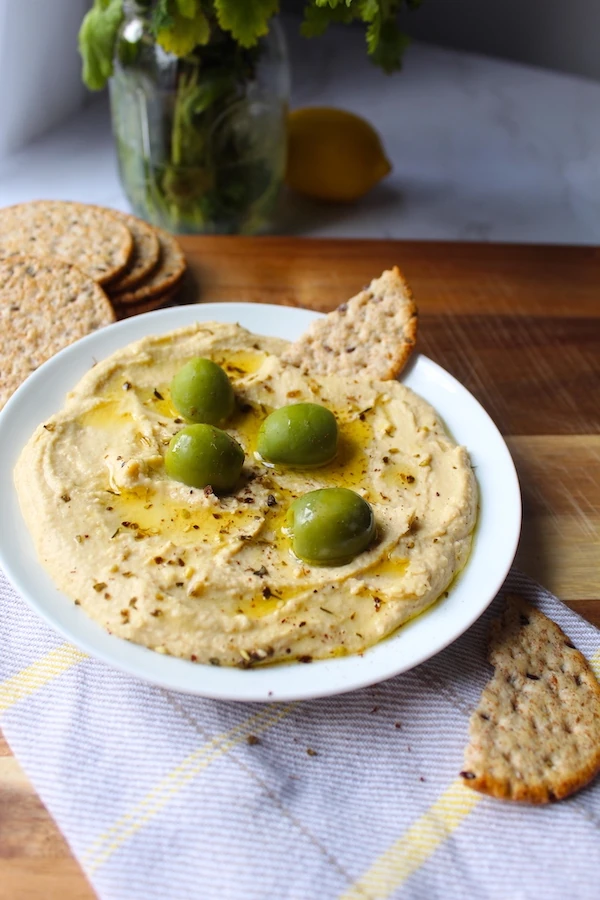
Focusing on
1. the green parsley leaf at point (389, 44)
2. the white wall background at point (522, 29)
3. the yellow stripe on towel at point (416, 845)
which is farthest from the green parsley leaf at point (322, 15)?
the white wall background at point (522, 29)

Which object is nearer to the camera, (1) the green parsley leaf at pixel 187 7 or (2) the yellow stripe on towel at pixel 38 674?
(2) the yellow stripe on towel at pixel 38 674

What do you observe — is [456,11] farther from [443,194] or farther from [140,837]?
[140,837]

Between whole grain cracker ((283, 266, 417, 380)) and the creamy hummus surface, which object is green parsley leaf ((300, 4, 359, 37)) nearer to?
whole grain cracker ((283, 266, 417, 380))

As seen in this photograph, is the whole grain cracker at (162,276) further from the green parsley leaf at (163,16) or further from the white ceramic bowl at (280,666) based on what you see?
the green parsley leaf at (163,16)

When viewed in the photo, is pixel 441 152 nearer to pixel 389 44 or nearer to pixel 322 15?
pixel 389 44

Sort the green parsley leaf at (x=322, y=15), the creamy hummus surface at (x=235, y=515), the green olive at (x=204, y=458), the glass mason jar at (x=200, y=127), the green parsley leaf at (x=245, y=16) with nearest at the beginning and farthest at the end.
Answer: the creamy hummus surface at (x=235, y=515), the green olive at (x=204, y=458), the green parsley leaf at (x=245, y=16), the green parsley leaf at (x=322, y=15), the glass mason jar at (x=200, y=127)

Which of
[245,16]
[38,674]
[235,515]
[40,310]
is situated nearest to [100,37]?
[245,16]

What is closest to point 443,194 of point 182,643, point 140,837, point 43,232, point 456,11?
point 456,11
